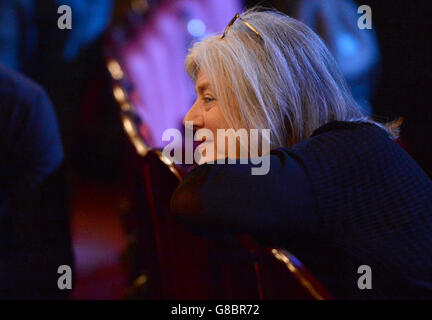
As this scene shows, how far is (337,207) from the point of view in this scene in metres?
0.79

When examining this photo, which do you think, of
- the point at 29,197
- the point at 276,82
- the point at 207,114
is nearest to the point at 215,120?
Result: the point at 207,114

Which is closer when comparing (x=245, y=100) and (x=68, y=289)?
(x=245, y=100)

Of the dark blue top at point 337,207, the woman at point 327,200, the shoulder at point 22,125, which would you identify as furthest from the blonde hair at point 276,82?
the shoulder at point 22,125

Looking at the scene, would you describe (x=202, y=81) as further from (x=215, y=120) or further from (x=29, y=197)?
(x=29, y=197)

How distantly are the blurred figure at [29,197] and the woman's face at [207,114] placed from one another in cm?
89

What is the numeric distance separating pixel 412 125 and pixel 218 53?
1061mm

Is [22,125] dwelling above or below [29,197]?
Answer: above

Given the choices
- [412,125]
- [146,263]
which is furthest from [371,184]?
[412,125]

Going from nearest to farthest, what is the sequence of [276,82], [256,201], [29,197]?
[256,201] → [276,82] → [29,197]

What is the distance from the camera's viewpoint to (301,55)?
1040 mm

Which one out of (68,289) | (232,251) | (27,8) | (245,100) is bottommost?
(68,289)

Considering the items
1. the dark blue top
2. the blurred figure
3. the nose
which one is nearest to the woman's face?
the nose

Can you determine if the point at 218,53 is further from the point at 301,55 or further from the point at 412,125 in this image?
the point at 412,125

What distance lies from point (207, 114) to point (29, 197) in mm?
941
